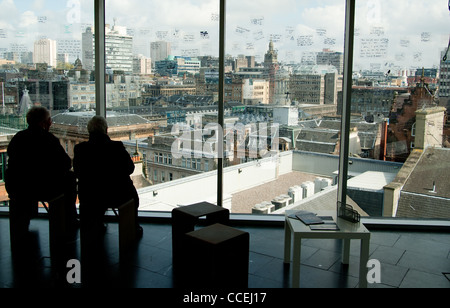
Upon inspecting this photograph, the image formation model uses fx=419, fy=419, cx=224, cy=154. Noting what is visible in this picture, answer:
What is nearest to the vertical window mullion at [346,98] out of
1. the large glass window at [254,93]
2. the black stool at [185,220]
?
the large glass window at [254,93]

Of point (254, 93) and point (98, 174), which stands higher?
point (254, 93)

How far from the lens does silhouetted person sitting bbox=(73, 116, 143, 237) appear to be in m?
3.90

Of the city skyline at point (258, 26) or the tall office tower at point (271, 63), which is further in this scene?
the tall office tower at point (271, 63)

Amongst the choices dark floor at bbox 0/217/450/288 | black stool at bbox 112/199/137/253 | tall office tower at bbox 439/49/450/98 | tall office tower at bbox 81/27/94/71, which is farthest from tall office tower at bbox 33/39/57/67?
tall office tower at bbox 439/49/450/98

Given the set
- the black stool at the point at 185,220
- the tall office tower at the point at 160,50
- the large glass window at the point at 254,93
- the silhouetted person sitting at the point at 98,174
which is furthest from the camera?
the tall office tower at the point at 160,50

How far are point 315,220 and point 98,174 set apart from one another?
79.8 inches

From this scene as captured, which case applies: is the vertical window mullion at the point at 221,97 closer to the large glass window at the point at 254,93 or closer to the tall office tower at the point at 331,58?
the large glass window at the point at 254,93

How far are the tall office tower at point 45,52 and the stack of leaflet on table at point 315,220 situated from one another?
3.34m

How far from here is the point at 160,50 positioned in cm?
482

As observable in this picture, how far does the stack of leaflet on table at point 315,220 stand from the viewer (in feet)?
10.4

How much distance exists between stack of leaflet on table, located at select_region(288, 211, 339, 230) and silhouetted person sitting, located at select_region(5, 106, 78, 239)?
7.17ft

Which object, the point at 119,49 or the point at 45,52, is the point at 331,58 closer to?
the point at 119,49

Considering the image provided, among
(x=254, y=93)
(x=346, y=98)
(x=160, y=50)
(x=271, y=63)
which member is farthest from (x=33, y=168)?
(x=346, y=98)

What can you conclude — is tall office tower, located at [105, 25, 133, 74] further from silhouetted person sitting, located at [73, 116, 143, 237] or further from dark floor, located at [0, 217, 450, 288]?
dark floor, located at [0, 217, 450, 288]
